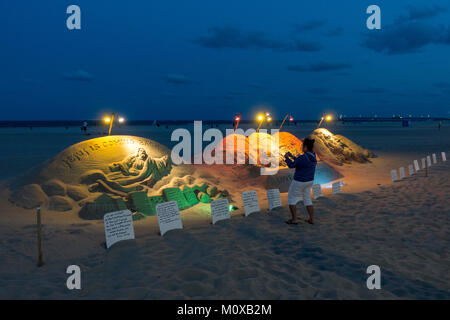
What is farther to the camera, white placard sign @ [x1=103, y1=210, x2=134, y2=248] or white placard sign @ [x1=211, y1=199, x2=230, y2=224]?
white placard sign @ [x1=211, y1=199, x2=230, y2=224]

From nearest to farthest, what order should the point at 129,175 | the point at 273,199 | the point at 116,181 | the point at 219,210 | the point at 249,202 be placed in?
1. the point at 219,210
2. the point at 249,202
3. the point at 273,199
4. the point at 116,181
5. the point at 129,175

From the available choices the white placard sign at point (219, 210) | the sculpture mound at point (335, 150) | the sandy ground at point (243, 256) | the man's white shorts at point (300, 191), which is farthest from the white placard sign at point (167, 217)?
the sculpture mound at point (335, 150)

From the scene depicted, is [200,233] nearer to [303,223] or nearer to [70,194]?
[303,223]

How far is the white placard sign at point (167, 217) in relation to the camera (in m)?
6.21

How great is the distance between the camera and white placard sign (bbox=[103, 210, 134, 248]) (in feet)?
18.4

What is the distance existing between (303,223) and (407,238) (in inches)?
75.7

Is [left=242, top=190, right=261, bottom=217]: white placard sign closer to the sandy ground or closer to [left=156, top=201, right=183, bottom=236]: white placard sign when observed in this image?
the sandy ground

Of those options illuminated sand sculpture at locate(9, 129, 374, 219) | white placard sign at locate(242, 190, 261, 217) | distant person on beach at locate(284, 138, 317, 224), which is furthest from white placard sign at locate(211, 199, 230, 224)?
illuminated sand sculpture at locate(9, 129, 374, 219)

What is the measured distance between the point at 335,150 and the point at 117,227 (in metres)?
14.2

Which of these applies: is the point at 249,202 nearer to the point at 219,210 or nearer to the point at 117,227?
the point at 219,210

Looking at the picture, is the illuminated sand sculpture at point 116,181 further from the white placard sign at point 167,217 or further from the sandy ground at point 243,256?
the white placard sign at point 167,217

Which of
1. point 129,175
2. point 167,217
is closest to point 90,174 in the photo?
point 129,175

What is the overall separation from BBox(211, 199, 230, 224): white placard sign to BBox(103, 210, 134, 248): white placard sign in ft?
5.94

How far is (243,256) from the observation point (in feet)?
17.1
